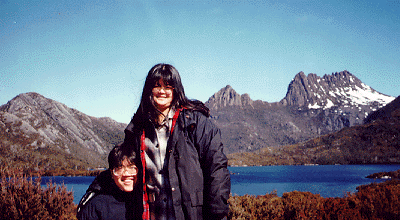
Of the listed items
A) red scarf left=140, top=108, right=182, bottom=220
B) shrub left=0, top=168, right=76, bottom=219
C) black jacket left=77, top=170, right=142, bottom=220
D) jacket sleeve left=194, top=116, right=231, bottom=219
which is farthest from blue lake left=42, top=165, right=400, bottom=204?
jacket sleeve left=194, top=116, right=231, bottom=219

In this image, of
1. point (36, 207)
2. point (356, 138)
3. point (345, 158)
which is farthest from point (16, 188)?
point (356, 138)

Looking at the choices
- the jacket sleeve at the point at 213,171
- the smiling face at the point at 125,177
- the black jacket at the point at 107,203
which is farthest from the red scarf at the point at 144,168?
the smiling face at the point at 125,177

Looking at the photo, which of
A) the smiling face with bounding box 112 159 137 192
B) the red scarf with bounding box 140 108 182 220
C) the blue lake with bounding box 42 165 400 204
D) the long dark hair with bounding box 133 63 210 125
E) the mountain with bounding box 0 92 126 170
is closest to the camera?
the red scarf with bounding box 140 108 182 220

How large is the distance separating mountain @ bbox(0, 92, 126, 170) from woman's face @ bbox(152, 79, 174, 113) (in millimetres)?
105437

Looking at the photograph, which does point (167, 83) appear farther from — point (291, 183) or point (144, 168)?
point (291, 183)

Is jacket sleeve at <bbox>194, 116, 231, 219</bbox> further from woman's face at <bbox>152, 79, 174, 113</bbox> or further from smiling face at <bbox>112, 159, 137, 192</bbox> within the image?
smiling face at <bbox>112, 159, 137, 192</bbox>

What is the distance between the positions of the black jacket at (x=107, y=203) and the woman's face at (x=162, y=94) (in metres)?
0.91

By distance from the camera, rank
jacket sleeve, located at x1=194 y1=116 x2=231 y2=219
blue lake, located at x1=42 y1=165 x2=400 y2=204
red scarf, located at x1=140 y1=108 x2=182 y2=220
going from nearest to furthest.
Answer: jacket sleeve, located at x1=194 y1=116 x2=231 y2=219 → red scarf, located at x1=140 y1=108 x2=182 y2=220 → blue lake, located at x1=42 y1=165 x2=400 y2=204

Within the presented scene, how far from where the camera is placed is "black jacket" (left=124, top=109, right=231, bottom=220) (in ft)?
7.40

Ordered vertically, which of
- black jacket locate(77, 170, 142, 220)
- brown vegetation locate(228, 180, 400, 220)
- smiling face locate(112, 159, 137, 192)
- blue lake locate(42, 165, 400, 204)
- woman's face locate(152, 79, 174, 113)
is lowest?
blue lake locate(42, 165, 400, 204)

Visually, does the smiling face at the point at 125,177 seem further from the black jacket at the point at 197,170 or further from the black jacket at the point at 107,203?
the black jacket at the point at 197,170

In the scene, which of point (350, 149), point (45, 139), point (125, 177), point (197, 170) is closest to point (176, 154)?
point (197, 170)

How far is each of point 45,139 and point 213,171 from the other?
166200 mm

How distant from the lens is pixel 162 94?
105 inches
